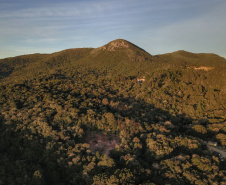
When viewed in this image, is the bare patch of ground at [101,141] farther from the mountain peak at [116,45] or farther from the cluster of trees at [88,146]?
the mountain peak at [116,45]

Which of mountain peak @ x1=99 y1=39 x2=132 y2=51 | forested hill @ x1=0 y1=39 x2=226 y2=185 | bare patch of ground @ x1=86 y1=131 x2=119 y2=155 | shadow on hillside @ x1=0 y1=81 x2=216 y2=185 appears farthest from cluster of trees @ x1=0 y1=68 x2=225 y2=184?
mountain peak @ x1=99 y1=39 x2=132 y2=51

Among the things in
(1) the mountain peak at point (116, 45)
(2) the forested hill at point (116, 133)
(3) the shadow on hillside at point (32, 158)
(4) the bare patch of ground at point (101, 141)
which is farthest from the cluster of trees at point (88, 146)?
(1) the mountain peak at point (116, 45)

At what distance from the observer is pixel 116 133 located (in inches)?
1683

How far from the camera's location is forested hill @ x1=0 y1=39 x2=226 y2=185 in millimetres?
29000

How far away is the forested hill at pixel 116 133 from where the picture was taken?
29.0m

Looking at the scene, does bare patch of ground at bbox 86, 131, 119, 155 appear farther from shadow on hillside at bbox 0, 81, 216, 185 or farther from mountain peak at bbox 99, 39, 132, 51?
mountain peak at bbox 99, 39, 132, 51

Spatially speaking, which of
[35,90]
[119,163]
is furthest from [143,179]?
A: [35,90]

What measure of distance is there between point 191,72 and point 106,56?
8827cm

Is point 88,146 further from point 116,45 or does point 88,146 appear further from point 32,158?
point 116,45

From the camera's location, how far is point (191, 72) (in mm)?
84188

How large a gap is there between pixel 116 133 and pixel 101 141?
4.72 m

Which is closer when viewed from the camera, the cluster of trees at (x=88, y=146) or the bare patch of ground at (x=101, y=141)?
the cluster of trees at (x=88, y=146)

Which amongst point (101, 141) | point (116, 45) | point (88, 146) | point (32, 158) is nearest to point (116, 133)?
point (101, 141)

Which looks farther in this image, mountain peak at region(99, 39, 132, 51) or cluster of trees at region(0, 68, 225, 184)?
mountain peak at region(99, 39, 132, 51)
